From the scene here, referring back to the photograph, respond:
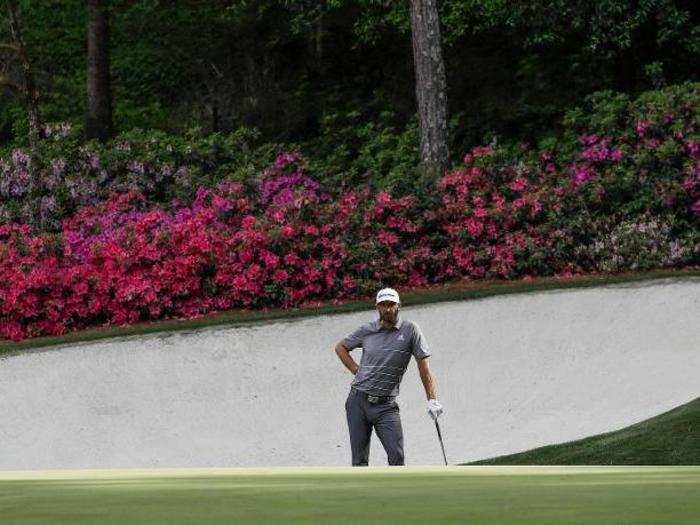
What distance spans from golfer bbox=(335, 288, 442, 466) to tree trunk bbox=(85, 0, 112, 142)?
58.3ft

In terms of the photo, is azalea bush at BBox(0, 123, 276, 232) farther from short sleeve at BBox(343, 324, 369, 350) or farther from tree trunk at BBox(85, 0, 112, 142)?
short sleeve at BBox(343, 324, 369, 350)

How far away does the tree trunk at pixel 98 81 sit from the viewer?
2727cm

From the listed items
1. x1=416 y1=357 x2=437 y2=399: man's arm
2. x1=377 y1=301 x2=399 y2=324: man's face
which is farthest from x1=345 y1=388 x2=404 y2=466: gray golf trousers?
x1=377 y1=301 x2=399 y2=324: man's face

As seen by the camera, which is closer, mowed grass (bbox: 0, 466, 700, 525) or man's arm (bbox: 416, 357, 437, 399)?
mowed grass (bbox: 0, 466, 700, 525)

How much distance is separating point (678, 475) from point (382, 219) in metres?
15.9

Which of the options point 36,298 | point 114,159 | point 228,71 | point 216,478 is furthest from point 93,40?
point 216,478

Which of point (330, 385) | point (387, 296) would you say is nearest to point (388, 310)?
point (387, 296)

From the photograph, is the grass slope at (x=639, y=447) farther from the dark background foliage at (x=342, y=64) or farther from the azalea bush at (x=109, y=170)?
the dark background foliage at (x=342, y=64)

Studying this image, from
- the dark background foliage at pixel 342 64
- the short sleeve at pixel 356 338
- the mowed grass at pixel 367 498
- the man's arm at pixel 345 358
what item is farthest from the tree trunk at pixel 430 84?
the mowed grass at pixel 367 498

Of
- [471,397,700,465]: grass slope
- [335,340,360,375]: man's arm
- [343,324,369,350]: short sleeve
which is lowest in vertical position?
[471,397,700,465]: grass slope

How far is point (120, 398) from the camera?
50.6 feet

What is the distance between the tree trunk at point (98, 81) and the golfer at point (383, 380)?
17777mm

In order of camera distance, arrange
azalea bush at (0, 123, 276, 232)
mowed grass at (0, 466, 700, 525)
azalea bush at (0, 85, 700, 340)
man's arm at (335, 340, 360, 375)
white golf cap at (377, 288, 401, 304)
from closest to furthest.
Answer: mowed grass at (0, 466, 700, 525) < white golf cap at (377, 288, 401, 304) < man's arm at (335, 340, 360, 375) < azalea bush at (0, 85, 700, 340) < azalea bush at (0, 123, 276, 232)

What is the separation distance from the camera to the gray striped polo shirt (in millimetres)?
10039
